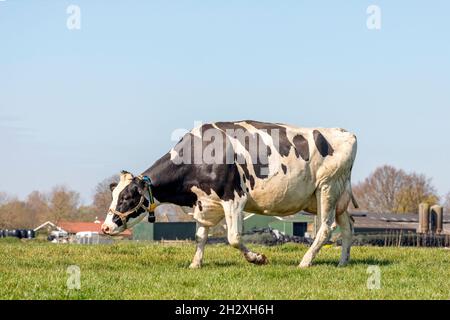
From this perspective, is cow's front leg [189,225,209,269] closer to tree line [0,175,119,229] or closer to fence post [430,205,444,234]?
fence post [430,205,444,234]

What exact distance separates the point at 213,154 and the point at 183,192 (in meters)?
0.97

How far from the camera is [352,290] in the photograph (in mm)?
12273

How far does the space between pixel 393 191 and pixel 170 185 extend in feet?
345

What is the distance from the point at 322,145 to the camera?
54.9ft

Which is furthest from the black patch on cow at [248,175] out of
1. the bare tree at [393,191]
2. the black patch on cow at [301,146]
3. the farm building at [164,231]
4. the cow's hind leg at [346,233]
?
the bare tree at [393,191]

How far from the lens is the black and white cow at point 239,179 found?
52.2 ft

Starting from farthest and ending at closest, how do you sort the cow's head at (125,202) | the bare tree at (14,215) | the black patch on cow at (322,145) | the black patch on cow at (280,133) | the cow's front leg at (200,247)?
1. the bare tree at (14,215)
2. the black patch on cow at (322,145)
3. the black patch on cow at (280,133)
4. the cow's front leg at (200,247)
5. the cow's head at (125,202)

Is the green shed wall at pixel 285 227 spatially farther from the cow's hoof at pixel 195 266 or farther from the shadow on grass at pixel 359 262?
the cow's hoof at pixel 195 266

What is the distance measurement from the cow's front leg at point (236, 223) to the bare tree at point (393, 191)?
99.5 meters

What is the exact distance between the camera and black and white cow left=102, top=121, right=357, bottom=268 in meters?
15.9

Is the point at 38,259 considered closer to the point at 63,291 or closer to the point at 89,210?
the point at 63,291

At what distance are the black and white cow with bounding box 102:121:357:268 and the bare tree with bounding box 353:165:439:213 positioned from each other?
98.6m

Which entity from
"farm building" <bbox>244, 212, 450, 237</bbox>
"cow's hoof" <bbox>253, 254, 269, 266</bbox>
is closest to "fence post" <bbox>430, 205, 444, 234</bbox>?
"farm building" <bbox>244, 212, 450, 237</bbox>
